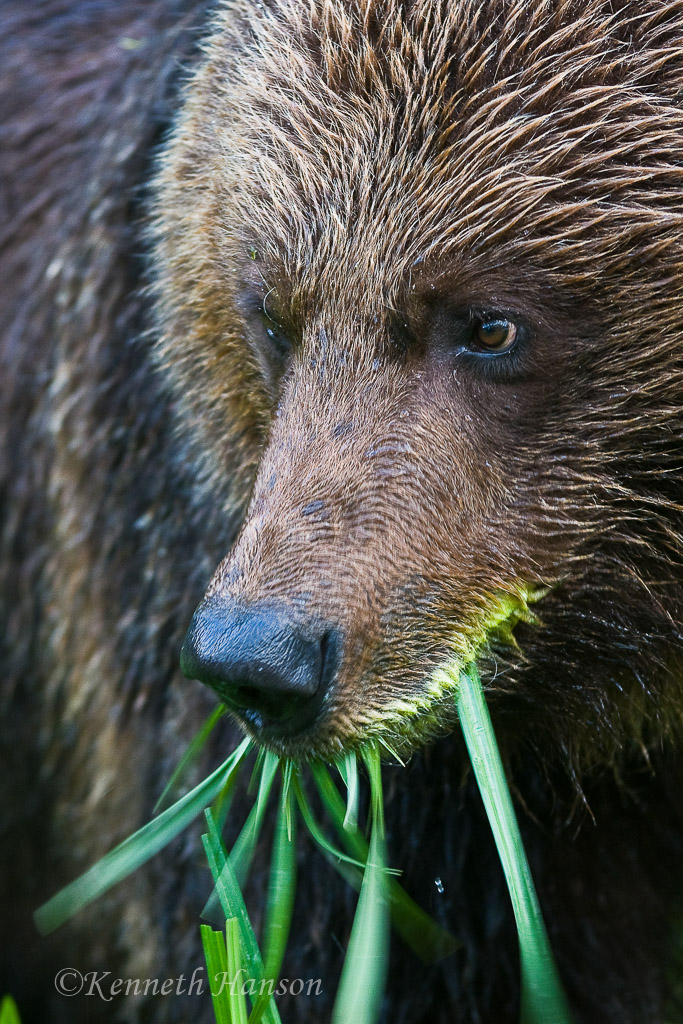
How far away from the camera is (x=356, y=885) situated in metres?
3.10

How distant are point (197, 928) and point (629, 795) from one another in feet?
4.39

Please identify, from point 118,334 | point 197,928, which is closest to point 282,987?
point 197,928

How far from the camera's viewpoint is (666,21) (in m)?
2.78

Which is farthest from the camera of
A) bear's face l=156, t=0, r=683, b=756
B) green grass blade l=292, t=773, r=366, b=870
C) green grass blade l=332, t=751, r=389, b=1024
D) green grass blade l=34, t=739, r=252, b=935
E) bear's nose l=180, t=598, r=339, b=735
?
green grass blade l=34, t=739, r=252, b=935

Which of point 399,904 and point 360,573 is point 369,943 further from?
point 360,573

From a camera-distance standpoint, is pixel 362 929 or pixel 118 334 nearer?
pixel 362 929

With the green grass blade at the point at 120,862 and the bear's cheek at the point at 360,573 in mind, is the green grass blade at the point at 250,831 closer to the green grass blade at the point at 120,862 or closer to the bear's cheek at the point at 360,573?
the green grass blade at the point at 120,862

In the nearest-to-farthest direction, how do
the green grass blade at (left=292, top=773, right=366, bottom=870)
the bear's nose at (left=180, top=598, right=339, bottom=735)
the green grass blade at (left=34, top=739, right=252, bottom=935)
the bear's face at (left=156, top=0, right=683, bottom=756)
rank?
the bear's nose at (left=180, top=598, right=339, bottom=735) → the bear's face at (left=156, top=0, right=683, bottom=756) → the green grass blade at (left=292, top=773, right=366, bottom=870) → the green grass blade at (left=34, top=739, right=252, bottom=935)

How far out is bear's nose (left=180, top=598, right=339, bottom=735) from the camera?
8.36 ft

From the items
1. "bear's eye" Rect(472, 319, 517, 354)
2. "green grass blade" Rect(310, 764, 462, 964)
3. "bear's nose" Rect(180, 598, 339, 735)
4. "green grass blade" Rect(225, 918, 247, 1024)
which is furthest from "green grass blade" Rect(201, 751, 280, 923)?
"bear's eye" Rect(472, 319, 517, 354)

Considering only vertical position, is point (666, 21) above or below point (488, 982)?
above

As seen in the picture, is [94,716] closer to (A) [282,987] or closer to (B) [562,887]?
(A) [282,987]

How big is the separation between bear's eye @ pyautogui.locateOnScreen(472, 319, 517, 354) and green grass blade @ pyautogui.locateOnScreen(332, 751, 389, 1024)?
0.88 metres

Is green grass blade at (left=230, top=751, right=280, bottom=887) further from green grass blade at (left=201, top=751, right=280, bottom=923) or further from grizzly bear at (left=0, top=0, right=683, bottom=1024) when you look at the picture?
grizzly bear at (left=0, top=0, right=683, bottom=1024)
